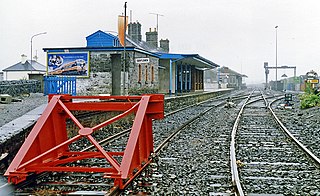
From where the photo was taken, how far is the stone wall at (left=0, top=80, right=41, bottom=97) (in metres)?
18.7

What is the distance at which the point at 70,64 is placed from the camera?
77.3ft

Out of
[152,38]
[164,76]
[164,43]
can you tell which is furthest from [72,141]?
[164,43]

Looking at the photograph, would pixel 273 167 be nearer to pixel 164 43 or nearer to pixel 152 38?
pixel 152 38

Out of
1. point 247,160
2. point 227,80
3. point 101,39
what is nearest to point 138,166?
point 247,160

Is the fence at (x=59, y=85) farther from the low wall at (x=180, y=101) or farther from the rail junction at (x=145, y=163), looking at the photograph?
the rail junction at (x=145, y=163)

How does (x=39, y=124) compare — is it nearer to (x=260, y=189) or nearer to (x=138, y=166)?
(x=138, y=166)

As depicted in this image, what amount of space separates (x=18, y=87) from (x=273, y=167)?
14799mm

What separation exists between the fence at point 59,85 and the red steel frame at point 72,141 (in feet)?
41.8

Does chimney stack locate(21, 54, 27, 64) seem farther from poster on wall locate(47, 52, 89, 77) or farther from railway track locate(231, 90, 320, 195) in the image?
railway track locate(231, 90, 320, 195)

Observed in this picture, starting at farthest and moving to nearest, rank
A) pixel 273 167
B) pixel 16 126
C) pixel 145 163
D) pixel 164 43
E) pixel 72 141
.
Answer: pixel 164 43 → pixel 16 126 → pixel 273 167 → pixel 145 163 → pixel 72 141

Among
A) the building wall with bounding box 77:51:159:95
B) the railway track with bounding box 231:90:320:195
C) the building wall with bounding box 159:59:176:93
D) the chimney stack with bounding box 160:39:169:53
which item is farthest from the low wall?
the chimney stack with bounding box 160:39:169:53

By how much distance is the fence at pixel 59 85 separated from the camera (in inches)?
813

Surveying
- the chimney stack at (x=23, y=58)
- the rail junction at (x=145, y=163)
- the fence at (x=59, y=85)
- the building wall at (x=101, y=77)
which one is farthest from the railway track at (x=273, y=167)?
the chimney stack at (x=23, y=58)

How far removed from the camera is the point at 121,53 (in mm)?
23094
